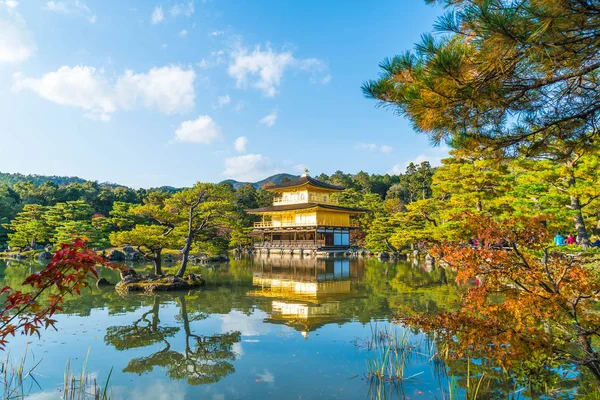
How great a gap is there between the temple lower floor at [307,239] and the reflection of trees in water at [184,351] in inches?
769

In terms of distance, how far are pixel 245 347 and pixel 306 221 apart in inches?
908

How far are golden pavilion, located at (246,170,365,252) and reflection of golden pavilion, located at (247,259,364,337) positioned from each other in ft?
40.4

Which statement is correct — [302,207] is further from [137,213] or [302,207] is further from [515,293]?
[515,293]

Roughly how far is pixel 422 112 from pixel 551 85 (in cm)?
110

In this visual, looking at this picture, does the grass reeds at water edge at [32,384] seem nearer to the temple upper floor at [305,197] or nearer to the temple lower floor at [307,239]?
the temple lower floor at [307,239]

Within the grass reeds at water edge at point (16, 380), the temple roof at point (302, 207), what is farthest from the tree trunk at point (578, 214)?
the temple roof at point (302, 207)

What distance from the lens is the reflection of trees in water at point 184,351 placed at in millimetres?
4344

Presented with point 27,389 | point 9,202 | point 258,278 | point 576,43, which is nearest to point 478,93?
point 576,43

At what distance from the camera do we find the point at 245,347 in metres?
5.24

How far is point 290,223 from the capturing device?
2953 centimetres

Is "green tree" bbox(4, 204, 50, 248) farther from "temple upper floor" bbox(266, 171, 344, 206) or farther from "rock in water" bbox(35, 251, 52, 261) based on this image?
"temple upper floor" bbox(266, 171, 344, 206)

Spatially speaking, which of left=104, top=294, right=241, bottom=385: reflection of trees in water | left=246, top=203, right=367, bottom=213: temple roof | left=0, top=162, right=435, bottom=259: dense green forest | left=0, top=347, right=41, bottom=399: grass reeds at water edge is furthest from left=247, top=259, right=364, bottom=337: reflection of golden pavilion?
left=246, top=203, right=367, bottom=213: temple roof

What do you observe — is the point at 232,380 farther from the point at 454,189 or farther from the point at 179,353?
the point at 454,189

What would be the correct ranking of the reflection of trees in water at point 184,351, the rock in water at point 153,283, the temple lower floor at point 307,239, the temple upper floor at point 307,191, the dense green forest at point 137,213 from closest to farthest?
the reflection of trees in water at point 184,351, the rock in water at point 153,283, the dense green forest at point 137,213, the temple lower floor at point 307,239, the temple upper floor at point 307,191
